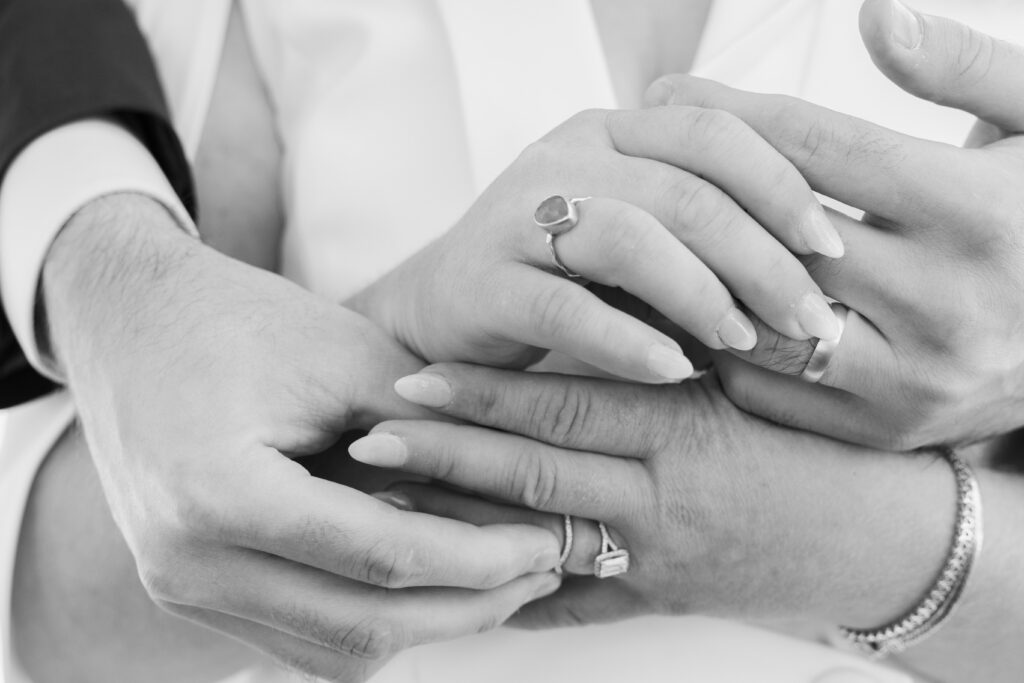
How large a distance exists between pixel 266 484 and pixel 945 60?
59 cm

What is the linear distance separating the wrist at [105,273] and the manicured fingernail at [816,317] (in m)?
0.54

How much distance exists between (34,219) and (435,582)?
578 millimetres

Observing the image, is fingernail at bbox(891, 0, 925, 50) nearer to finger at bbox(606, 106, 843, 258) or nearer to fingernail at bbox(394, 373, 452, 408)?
finger at bbox(606, 106, 843, 258)

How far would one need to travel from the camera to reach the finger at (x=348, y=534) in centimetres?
66

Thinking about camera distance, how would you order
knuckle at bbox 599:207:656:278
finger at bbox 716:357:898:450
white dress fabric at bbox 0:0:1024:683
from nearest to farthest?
knuckle at bbox 599:207:656:278, finger at bbox 716:357:898:450, white dress fabric at bbox 0:0:1024:683

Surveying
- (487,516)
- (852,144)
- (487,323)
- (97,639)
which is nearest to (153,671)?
(97,639)

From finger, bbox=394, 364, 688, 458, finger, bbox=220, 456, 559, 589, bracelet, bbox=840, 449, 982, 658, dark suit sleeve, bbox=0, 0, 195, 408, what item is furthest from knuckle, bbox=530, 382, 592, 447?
dark suit sleeve, bbox=0, 0, 195, 408

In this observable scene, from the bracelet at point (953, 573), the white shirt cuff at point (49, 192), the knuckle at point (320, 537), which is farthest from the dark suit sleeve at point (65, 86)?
the bracelet at point (953, 573)

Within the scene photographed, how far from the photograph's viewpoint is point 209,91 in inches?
42.4

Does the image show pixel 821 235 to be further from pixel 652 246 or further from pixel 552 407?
pixel 552 407

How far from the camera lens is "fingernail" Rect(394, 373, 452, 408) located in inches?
29.1

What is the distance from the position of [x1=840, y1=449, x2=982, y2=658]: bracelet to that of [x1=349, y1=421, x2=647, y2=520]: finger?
28 centimetres

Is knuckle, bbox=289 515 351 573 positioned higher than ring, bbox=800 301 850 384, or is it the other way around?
ring, bbox=800 301 850 384

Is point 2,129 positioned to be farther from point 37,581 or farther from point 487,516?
point 487,516
